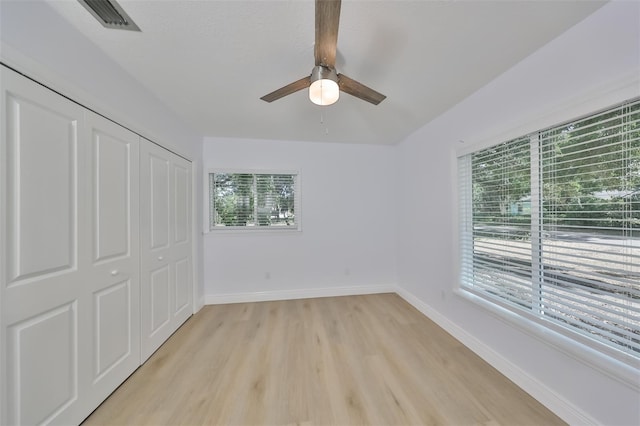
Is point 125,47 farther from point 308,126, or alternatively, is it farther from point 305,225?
A: point 305,225

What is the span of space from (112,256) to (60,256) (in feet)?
1.22

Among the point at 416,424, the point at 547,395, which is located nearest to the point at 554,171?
the point at 547,395

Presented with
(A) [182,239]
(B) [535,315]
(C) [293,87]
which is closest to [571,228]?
(B) [535,315]

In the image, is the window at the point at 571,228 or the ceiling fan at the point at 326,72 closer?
the ceiling fan at the point at 326,72

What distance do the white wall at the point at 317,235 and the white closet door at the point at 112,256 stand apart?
4.66 ft

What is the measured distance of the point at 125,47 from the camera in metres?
1.52

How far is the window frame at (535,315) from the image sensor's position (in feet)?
3.95

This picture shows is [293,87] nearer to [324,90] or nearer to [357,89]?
[324,90]

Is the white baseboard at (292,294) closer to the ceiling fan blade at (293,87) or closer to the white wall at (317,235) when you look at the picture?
the white wall at (317,235)

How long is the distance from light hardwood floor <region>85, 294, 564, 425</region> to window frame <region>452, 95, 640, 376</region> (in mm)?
486

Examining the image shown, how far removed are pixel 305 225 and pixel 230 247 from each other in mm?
1162

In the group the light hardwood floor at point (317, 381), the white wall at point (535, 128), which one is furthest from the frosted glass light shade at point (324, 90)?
the light hardwood floor at point (317, 381)

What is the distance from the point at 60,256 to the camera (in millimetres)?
1297

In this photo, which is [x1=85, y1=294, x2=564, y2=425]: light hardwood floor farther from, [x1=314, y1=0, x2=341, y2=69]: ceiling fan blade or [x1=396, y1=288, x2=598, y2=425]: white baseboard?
[x1=314, y1=0, x2=341, y2=69]: ceiling fan blade
